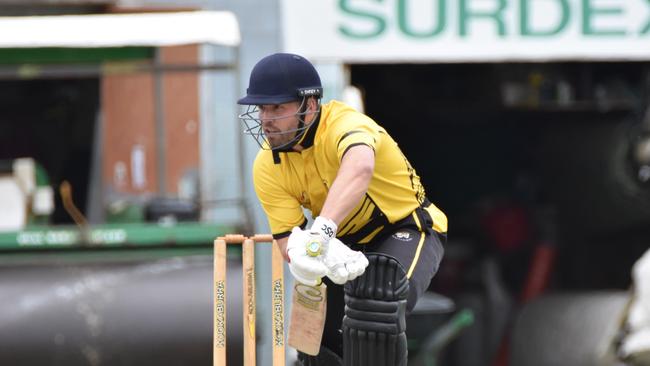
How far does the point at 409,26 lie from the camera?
35.0 feet

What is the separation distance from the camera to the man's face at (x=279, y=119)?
5.53 meters

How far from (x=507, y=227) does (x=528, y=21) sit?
3194 millimetres

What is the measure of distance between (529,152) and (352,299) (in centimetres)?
875

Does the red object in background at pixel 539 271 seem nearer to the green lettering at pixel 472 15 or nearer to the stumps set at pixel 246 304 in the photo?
the green lettering at pixel 472 15

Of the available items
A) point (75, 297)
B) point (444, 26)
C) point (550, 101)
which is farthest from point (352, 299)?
point (550, 101)

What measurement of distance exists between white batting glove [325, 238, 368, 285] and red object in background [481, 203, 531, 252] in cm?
842

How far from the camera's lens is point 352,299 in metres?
5.55

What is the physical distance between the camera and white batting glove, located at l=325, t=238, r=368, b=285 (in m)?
5.20

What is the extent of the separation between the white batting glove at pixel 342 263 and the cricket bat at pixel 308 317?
41cm

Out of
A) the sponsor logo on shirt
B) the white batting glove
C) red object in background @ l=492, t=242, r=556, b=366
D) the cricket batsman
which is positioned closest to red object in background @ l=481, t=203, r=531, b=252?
red object in background @ l=492, t=242, r=556, b=366

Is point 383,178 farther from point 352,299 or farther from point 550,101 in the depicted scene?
point 550,101

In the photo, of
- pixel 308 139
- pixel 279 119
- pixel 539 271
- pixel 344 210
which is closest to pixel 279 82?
pixel 279 119

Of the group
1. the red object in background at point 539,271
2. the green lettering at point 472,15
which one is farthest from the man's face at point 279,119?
the red object in background at point 539,271

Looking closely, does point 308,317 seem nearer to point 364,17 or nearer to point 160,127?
point 364,17
